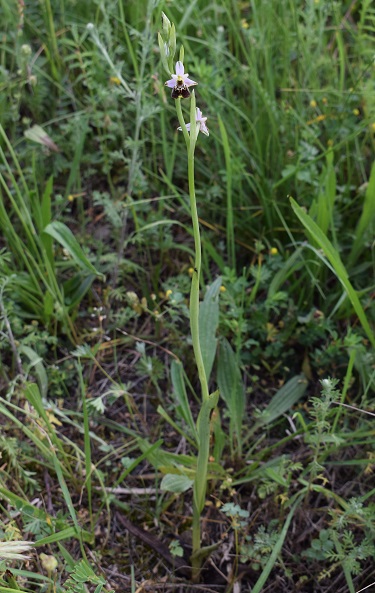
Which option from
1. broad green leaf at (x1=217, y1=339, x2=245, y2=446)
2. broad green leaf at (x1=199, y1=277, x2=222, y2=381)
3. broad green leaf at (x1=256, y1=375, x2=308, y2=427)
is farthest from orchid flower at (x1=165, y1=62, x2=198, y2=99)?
broad green leaf at (x1=256, y1=375, x2=308, y2=427)

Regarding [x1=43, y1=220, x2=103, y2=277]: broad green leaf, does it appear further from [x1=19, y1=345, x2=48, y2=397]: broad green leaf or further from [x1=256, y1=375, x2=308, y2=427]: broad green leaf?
[x1=256, y1=375, x2=308, y2=427]: broad green leaf

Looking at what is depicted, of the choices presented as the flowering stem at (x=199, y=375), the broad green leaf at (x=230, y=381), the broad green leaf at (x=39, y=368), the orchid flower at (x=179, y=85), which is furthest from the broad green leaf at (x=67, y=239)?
the orchid flower at (x=179, y=85)

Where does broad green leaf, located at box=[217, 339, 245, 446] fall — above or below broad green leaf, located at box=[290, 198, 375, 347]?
below

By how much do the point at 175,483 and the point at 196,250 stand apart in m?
0.60

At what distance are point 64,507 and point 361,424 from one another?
0.80m

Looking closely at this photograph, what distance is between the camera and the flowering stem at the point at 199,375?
1.03 m

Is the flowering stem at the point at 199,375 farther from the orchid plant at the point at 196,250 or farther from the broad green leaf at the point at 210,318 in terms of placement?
the broad green leaf at the point at 210,318

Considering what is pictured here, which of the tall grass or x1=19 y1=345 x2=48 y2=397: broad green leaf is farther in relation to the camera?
x1=19 y1=345 x2=48 y2=397: broad green leaf

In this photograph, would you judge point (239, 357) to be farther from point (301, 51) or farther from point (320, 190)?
point (301, 51)

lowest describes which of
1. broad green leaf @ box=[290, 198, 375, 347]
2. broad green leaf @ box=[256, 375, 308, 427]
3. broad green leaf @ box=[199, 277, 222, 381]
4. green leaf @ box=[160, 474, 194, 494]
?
broad green leaf @ box=[256, 375, 308, 427]

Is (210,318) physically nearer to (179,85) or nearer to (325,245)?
(325,245)

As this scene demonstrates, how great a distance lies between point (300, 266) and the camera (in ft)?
5.92

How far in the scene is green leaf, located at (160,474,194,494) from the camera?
142cm

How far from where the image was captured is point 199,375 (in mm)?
1224
